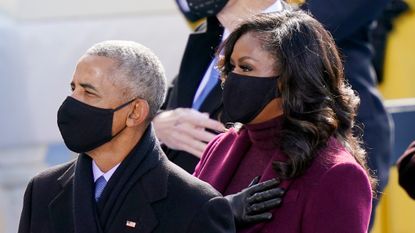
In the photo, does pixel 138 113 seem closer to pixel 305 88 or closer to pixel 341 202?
pixel 305 88

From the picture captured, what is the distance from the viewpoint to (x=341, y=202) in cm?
367

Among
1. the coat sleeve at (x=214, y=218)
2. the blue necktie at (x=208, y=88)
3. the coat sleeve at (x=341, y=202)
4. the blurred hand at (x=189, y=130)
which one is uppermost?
the coat sleeve at (x=214, y=218)

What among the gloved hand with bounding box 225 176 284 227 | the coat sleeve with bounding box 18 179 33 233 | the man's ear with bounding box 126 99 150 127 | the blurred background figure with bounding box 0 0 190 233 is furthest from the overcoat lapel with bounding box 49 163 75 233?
the blurred background figure with bounding box 0 0 190 233

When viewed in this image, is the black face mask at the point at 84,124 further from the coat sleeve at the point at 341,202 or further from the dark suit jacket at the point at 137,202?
the coat sleeve at the point at 341,202

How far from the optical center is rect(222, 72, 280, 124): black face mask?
3.86 metres

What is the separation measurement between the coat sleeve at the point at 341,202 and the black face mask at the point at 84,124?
2.25 feet

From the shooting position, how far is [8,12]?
28.4 feet

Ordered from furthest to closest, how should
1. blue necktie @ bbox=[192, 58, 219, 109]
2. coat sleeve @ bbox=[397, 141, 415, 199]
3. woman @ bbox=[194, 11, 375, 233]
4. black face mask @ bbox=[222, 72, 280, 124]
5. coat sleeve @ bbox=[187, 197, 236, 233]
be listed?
blue necktie @ bbox=[192, 58, 219, 109] → coat sleeve @ bbox=[397, 141, 415, 199] → black face mask @ bbox=[222, 72, 280, 124] → woman @ bbox=[194, 11, 375, 233] → coat sleeve @ bbox=[187, 197, 236, 233]

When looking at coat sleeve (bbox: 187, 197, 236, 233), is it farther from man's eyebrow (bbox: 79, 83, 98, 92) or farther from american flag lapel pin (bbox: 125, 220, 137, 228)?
man's eyebrow (bbox: 79, 83, 98, 92)

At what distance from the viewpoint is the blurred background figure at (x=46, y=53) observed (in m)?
8.19

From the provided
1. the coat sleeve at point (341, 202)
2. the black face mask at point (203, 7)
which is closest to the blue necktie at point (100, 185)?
the coat sleeve at point (341, 202)

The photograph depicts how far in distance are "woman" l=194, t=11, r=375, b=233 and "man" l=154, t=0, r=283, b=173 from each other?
64 centimetres

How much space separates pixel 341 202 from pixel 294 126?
0.32 meters

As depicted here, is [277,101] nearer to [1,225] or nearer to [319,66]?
[319,66]
